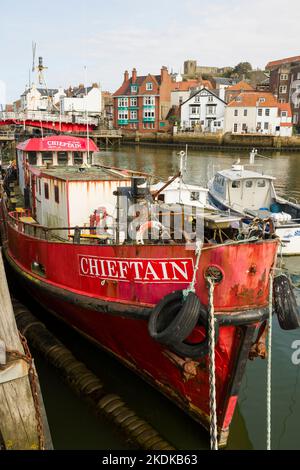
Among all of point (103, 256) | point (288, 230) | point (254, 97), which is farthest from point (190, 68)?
point (103, 256)

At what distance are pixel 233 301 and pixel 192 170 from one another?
38.8 metres

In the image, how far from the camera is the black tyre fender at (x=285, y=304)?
7.04 m

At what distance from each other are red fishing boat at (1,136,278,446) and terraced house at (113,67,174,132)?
2843 inches

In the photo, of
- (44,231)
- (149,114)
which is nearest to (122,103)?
(149,114)

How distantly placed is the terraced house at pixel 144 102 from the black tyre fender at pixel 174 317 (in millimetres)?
75434

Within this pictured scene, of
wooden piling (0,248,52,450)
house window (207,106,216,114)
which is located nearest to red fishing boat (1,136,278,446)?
wooden piling (0,248,52,450)

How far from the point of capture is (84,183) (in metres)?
10.1

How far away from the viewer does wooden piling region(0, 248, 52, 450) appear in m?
4.96

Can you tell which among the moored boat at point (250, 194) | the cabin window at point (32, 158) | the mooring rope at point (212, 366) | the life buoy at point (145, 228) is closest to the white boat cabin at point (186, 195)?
the moored boat at point (250, 194)

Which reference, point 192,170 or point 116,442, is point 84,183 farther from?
point 192,170

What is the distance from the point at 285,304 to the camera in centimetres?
705

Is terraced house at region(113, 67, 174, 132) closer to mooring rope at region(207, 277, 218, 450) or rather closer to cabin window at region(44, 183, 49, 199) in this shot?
cabin window at region(44, 183, 49, 199)

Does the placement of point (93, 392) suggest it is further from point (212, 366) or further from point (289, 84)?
point (289, 84)

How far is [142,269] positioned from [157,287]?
406 mm
